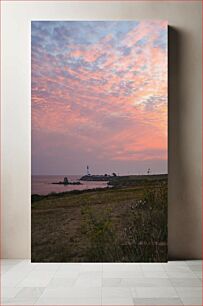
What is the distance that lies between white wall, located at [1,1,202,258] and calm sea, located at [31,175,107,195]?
15 cm

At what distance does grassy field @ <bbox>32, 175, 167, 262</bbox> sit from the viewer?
5219 millimetres

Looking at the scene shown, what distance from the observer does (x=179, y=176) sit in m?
5.44

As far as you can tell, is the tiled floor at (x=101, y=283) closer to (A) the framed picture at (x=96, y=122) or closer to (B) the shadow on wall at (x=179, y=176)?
(B) the shadow on wall at (x=179, y=176)

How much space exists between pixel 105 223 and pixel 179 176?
35.5 inches

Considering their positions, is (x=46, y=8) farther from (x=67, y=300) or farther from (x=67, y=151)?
(x=67, y=300)

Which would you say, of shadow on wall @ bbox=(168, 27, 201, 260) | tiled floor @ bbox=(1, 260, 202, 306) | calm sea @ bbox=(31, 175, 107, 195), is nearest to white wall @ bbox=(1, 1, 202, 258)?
shadow on wall @ bbox=(168, 27, 201, 260)

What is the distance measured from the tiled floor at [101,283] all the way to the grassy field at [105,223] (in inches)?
5.4

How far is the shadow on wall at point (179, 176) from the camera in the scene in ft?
17.8

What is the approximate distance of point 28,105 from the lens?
5441mm

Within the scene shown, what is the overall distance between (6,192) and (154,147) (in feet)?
5.17

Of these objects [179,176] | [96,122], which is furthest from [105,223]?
[96,122]

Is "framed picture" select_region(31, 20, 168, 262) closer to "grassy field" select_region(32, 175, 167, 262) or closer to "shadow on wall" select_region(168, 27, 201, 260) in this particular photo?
"grassy field" select_region(32, 175, 167, 262)

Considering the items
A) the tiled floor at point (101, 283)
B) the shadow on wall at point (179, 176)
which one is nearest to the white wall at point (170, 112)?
the shadow on wall at point (179, 176)

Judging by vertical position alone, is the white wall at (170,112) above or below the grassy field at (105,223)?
above
